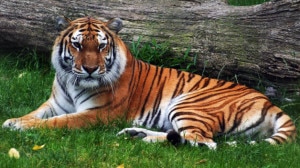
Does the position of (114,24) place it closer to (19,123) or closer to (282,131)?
(19,123)

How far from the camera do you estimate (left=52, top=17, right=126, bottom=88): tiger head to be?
6410 millimetres

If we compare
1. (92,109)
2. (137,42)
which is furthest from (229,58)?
(92,109)

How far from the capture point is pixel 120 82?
6.68 m

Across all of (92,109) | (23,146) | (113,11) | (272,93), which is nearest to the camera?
(23,146)

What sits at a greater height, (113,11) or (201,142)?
(113,11)

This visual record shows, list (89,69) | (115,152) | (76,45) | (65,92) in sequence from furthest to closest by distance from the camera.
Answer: (65,92) → (76,45) → (89,69) → (115,152)

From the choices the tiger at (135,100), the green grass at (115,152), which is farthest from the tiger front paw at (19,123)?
the green grass at (115,152)

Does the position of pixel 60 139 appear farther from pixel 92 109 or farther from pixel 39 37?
pixel 39 37

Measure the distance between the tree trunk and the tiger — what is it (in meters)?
0.70

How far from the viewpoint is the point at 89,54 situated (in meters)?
6.38

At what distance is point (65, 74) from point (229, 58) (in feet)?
6.18

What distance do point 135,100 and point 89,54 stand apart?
0.67 meters

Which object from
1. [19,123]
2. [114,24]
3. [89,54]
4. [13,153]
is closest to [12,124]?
[19,123]

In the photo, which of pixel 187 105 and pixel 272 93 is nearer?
pixel 187 105
